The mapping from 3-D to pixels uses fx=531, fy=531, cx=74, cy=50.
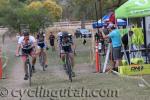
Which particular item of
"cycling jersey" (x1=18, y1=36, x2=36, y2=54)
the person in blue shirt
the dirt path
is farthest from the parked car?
"cycling jersey" (x1=18, y1=36, x2=36, y2=54)

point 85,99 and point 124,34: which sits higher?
point 124,34

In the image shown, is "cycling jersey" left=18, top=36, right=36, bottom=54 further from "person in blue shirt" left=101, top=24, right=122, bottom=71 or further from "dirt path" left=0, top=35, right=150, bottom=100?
"person in blue shirt" left=101, top=24, right=122, bottom=71

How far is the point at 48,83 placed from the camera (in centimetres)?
1767

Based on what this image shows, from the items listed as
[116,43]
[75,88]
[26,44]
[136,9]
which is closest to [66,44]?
[26,44]

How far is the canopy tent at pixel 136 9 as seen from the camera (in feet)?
58.7

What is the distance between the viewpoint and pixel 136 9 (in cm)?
1820

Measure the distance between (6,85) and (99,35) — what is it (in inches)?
417

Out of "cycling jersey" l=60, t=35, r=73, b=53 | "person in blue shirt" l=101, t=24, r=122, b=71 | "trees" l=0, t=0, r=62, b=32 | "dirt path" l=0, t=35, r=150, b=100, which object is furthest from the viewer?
"trees" l=0, t=0, r=62, b=32

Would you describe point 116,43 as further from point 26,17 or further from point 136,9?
point 26,17

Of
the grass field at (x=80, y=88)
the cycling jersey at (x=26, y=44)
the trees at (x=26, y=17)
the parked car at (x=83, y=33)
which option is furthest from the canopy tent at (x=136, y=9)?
the parked car at (x=83, y=33)

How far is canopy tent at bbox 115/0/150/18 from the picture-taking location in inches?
705

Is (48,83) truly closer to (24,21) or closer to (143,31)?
(143,31)

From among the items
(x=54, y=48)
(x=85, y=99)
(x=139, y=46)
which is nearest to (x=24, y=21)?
→ (x=54, y=48)

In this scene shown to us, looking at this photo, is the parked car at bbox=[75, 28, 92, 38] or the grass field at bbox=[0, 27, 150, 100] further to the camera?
the parked car at bbox=[75, 28, 92, 38]
